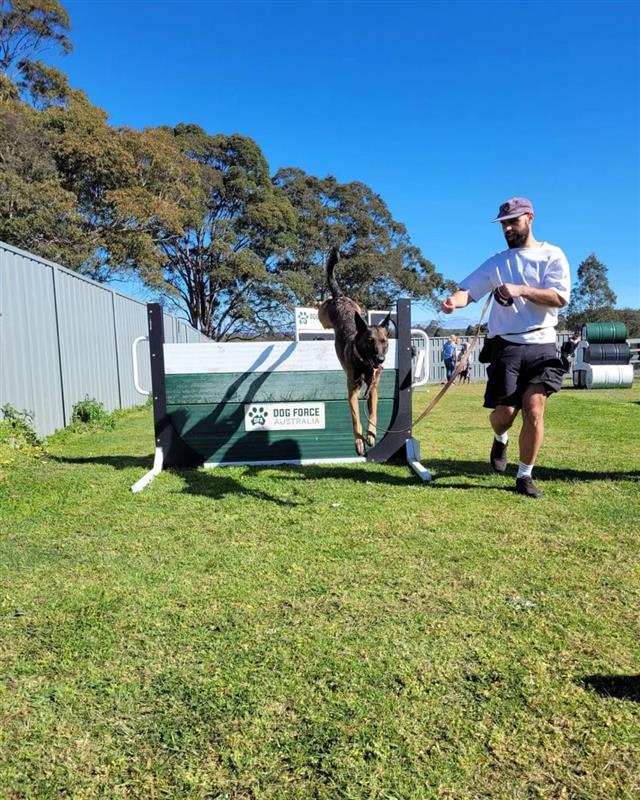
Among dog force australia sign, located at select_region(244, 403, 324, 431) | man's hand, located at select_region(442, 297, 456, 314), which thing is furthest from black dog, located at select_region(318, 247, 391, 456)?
dog force australia sign, located at select_region(244, 403, 324, 431)

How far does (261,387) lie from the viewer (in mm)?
5520

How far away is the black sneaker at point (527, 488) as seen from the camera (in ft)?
13.4

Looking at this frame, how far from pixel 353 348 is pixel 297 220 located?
112 feet

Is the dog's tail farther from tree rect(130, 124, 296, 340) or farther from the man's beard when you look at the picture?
tree rect(130, 124, 296, 340)

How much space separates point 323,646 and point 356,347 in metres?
2.51

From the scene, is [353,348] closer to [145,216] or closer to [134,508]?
[134,508]

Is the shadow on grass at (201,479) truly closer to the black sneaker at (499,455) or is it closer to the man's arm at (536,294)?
the black sneaker at (499,455)

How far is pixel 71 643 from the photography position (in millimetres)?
2148

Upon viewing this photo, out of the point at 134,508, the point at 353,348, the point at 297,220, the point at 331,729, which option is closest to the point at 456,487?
the point at 353,348

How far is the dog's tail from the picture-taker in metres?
4.99

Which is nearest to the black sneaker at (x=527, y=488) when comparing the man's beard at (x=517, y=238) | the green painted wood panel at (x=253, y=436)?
the green painted wood panel at (x=253, y=436)

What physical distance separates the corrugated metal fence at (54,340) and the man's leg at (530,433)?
5966 millimetres

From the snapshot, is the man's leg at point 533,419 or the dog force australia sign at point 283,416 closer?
the man's leg at point 533,419

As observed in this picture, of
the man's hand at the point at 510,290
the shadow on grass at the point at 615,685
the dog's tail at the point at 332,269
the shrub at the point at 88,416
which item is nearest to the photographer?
the shadow on grass at the point at 615,685
